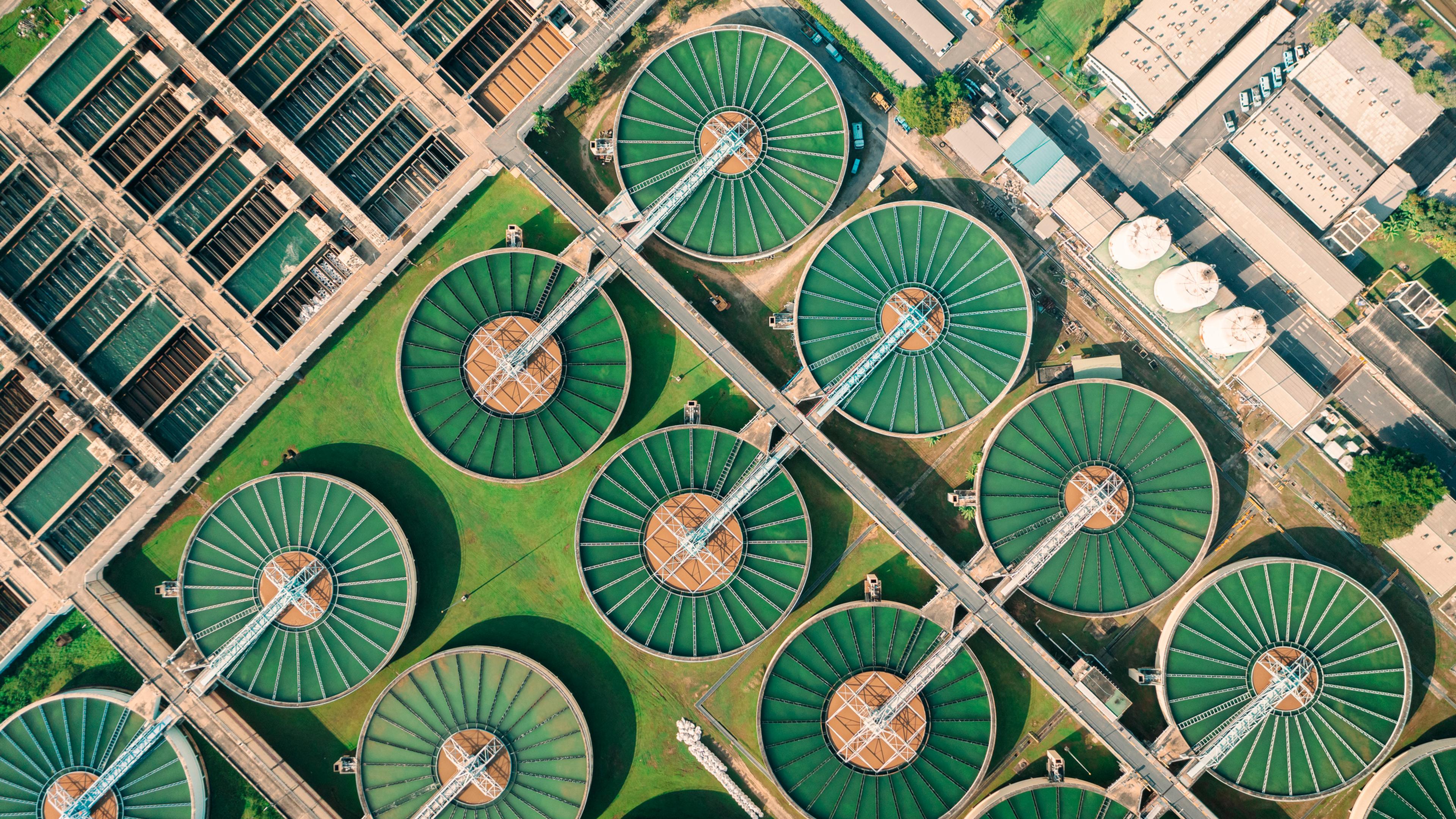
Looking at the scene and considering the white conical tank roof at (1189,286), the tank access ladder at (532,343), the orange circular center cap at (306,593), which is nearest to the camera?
the tank access ladder at (532,343)

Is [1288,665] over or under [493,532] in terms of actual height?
over

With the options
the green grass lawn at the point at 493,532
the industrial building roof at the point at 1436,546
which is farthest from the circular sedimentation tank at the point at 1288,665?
the green grass lawn at the point at 493,532

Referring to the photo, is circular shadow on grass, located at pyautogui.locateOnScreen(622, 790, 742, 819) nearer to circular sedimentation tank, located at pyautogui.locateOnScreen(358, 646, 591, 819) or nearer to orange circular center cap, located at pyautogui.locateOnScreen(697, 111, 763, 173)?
circular sedimentation tank, located at pyautogui.locateOnScreen(358, 646, 591, 819)

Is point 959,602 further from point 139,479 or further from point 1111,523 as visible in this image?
point 139,479

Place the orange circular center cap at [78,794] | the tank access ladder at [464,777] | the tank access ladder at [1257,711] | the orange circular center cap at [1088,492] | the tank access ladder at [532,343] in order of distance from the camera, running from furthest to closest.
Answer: the orange circular center cap at [78,794]
the tank access ladder at [532,343]
the orange circular center cap at [1088,492]
the tank access ladder at [464,777]
the tank access ladder at [1257,711]

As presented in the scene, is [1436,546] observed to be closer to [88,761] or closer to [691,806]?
[691,806]

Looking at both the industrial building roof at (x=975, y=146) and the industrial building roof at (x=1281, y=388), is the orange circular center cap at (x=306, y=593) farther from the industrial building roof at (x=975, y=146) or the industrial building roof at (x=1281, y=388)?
the industrial building roof at (x=1281, y=388)

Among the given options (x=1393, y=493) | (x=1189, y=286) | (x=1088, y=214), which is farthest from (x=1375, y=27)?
(x=1393, y=493)
